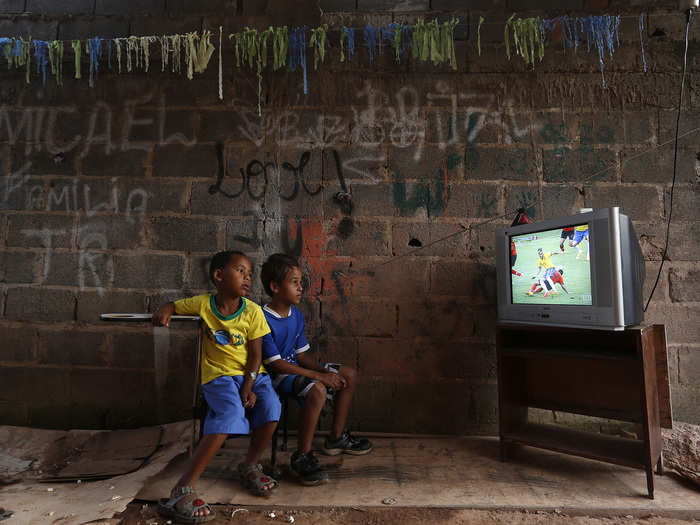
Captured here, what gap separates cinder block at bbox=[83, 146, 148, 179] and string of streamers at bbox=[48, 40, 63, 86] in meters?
0.58

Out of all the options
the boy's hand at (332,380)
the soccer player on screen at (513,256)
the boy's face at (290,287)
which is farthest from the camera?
the soccer player on screen at (513,256)

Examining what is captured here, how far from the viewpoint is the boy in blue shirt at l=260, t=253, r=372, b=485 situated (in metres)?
2.32

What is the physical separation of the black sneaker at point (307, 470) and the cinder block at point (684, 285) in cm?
250

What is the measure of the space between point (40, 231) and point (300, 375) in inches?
87.8

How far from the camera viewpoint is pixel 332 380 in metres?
2.41

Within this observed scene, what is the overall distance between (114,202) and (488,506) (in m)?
2.99

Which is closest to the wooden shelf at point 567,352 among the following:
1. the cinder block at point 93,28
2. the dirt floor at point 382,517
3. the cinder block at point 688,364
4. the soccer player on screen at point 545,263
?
the soccer player on screen at point 545,263

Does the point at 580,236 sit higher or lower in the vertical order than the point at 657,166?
lower

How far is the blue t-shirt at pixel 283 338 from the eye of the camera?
94.0 inches

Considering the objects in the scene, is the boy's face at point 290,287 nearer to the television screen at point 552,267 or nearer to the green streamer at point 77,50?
the television screen at point 552,267

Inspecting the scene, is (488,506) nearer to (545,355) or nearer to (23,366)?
(545,355)

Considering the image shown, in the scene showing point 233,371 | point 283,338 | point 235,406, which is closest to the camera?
point 235,406

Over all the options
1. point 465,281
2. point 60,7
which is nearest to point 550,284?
point 465,281

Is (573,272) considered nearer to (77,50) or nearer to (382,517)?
(382,517)
